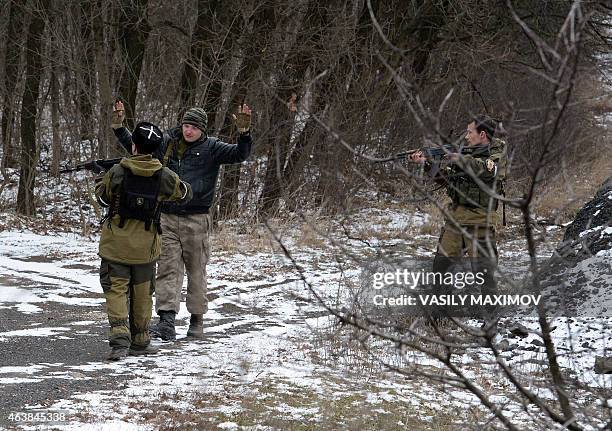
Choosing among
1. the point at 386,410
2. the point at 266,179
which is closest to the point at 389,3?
the point at 266,179

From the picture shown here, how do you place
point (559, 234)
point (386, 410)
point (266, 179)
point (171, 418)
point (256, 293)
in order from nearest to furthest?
1. point (171, 418)
2. point (386, 410)
3. point (256, 293)
4. point (559, 234)
5. point (266, 179)

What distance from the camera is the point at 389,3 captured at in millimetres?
16672

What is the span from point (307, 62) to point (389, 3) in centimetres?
202

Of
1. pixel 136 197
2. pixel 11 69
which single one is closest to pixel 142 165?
pixel 136 197

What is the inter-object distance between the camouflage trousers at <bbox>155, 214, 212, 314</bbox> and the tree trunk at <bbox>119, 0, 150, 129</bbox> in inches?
343

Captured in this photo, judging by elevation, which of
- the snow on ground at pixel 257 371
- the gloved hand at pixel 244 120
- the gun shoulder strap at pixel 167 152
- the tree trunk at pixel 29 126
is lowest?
the snow on ground at pixel 257 371

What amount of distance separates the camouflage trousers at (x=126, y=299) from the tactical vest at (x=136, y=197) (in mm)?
339

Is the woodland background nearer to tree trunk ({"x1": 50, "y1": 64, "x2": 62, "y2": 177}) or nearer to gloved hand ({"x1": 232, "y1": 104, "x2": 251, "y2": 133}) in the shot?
tree trunk ({"x1": 50, "y1": 64, "x2": 62, "y2": 177})

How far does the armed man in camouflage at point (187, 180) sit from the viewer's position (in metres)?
7.64

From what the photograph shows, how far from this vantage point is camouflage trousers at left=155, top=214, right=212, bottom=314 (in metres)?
7.71

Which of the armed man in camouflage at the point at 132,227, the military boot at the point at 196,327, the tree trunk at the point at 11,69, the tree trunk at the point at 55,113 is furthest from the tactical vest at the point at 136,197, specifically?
the tree trunk at the point at 11,69

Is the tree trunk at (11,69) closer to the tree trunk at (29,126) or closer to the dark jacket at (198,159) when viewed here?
the tree trunk at (29,126)

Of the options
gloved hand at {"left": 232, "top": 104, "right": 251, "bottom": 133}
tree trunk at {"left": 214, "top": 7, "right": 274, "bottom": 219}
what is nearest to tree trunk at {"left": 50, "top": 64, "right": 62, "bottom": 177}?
tree trunk at {"left": 214, "top": 7, "right": 274, "bottom": 219}

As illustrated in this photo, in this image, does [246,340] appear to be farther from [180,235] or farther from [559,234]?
[559,234]
